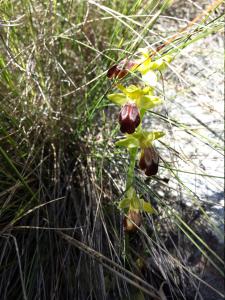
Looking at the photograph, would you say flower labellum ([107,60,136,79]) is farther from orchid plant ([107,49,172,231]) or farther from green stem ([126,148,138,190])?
green stem ([126,148,138,190])

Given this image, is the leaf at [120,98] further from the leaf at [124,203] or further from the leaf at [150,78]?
the leaf at [124,203]

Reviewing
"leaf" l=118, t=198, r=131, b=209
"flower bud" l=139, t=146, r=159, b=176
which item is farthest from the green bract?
"leaf" l=118, t=198, r=131, b=209

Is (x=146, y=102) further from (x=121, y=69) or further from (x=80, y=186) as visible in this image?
(x=80, y=186)

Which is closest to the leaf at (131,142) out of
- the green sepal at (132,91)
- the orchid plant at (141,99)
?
the orchid plant at (141,99)

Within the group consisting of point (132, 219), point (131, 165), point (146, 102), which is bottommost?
point (132, 219)

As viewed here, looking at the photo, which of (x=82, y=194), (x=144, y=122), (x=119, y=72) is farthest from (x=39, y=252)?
(x=144, y=122)

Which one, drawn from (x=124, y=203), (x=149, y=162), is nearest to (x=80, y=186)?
(x=124, y=203)
